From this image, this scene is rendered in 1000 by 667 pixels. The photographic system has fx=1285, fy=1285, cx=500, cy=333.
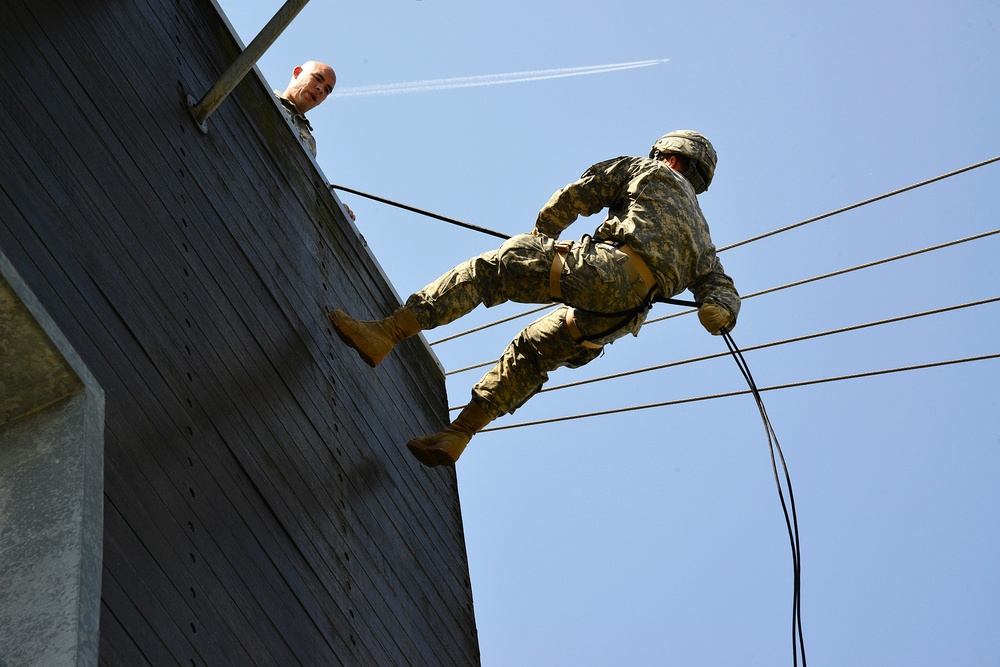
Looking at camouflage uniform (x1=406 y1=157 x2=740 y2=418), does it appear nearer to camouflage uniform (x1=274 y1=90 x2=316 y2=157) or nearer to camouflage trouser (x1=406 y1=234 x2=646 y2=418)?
camouflage trouser (x1=406 y1=234 x2=646 y2=418)

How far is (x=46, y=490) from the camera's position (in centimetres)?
263

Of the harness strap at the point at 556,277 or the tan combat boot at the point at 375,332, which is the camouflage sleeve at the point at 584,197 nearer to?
the harness strap at the point at 556,277

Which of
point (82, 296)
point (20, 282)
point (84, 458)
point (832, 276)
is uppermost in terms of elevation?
point (832, 276)

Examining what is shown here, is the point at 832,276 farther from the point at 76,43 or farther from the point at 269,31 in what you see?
the point at 76,43

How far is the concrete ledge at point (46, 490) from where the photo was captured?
240 cm

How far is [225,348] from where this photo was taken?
13.0 feet

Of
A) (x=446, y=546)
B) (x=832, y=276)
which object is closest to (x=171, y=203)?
(x=446, y=546)

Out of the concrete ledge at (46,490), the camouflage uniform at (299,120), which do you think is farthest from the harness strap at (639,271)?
the camouflage uniform at (299,120)

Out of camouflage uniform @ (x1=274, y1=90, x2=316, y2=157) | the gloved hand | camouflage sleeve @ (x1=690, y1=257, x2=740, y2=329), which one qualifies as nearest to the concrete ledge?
the gloved hand

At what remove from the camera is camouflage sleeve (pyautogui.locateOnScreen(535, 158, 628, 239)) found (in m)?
5.01

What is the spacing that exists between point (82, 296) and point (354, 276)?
2546 millimetres

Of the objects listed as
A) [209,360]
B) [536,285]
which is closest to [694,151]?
[536,285]

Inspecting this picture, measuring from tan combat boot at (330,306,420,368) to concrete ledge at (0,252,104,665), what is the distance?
1877 mm

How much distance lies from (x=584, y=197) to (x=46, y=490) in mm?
2882
